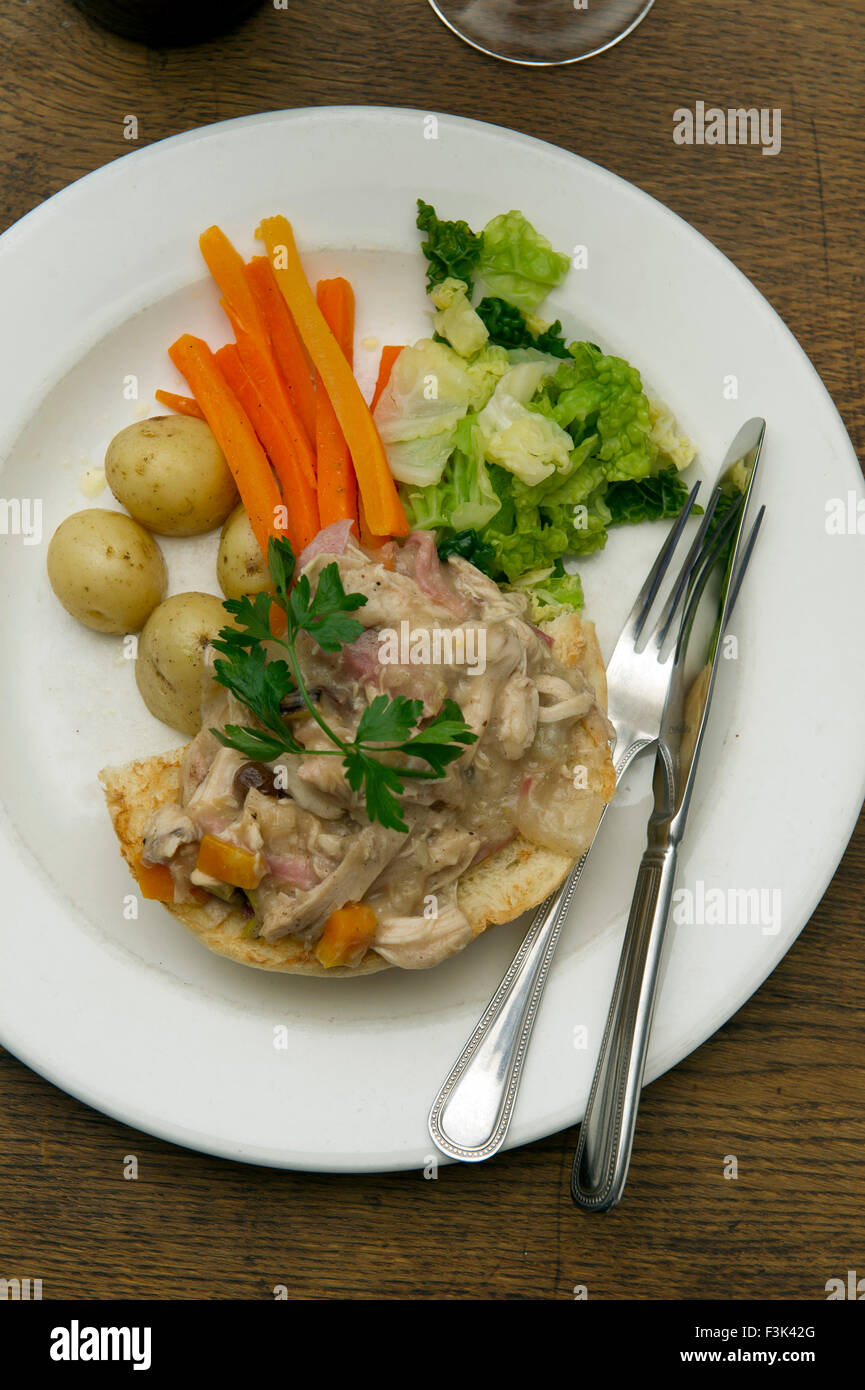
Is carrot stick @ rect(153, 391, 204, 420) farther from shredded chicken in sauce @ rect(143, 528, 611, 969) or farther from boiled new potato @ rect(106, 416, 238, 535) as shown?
shredded chicken in sauce @ rect(143, 528, 611, 969)

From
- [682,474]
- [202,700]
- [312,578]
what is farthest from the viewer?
[682,474]

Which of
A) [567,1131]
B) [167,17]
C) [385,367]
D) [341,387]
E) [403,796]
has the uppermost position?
[167,17]

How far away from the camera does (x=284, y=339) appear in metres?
3.37

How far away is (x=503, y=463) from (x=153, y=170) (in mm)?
1415

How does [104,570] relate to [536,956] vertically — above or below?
above

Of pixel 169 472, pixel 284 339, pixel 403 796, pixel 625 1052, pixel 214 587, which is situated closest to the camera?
pixel 403 796

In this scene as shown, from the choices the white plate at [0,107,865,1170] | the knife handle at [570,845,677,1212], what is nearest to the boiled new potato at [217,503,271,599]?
the white plate at [0,107,865,1170]

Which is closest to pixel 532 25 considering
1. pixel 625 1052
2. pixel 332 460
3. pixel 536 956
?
pixel 332 460

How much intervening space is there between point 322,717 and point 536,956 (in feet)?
3.27

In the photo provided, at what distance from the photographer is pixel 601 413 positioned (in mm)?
3295

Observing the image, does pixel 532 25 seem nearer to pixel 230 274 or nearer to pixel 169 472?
pixel 230 274

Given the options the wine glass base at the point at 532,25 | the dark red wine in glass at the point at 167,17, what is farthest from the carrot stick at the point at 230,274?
the wine glass base at the point at 532,25
